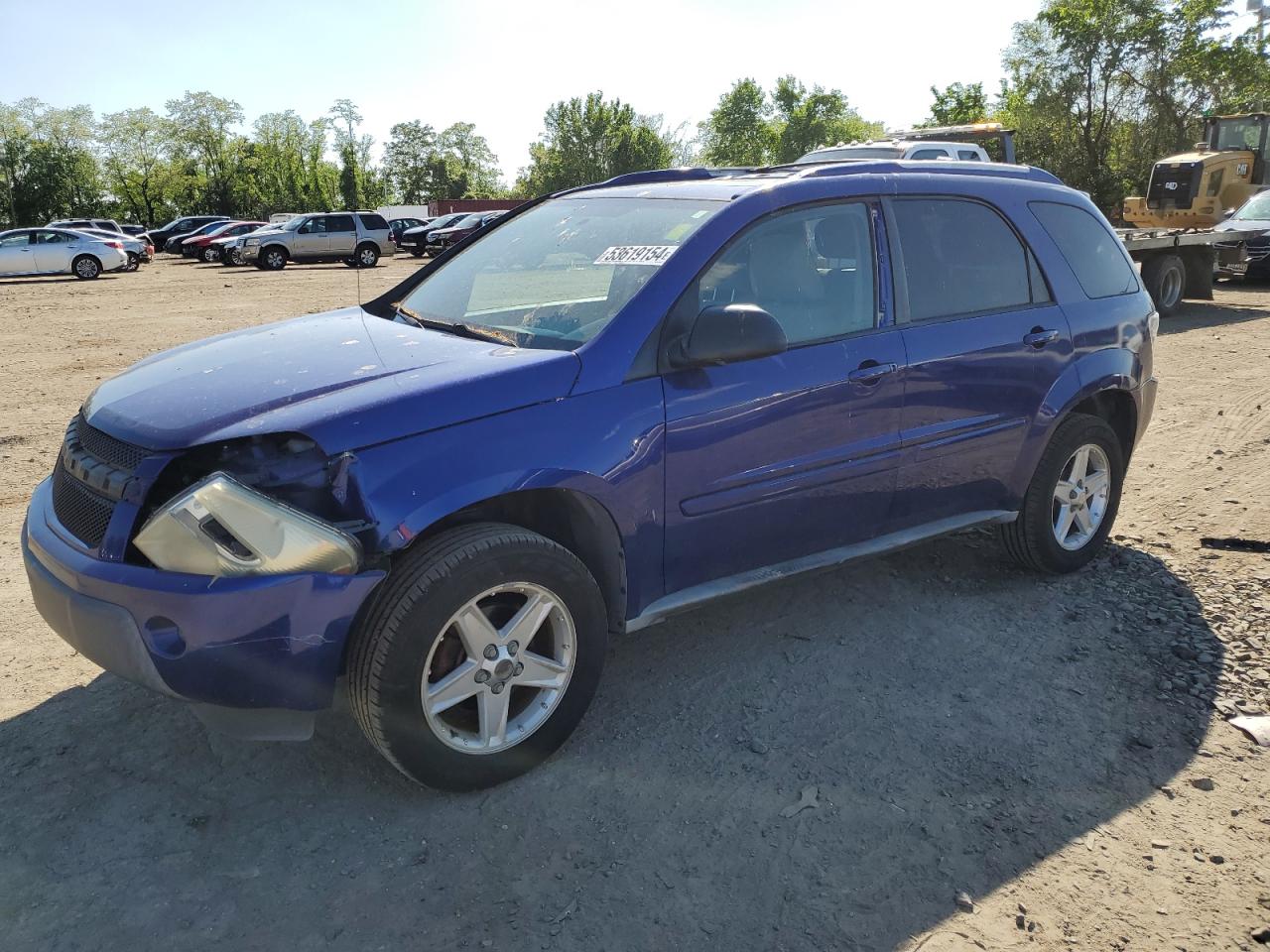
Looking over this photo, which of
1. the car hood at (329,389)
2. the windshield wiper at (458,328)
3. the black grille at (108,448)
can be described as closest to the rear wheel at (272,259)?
the windshield wiper at (458,328)

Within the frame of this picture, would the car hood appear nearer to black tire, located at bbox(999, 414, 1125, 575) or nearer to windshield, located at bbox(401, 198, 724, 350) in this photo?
windshield, located at bbox(401, 198, 724, 350)

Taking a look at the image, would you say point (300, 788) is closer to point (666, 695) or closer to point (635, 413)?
point (666, 695)

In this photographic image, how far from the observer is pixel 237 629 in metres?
2.66

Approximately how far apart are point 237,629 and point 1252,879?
285 centimetres

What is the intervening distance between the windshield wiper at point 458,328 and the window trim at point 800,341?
20.4 inches

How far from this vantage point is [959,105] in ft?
178

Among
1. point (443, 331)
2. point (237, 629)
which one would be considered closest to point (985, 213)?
point (443, 331)

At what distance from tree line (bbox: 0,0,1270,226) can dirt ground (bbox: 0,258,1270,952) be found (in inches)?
1607

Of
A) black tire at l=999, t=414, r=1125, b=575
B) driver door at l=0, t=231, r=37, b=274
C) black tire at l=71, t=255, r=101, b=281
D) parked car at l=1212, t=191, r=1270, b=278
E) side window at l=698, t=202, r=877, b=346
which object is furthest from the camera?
black tire at l=71, t=255, r=101, b=281

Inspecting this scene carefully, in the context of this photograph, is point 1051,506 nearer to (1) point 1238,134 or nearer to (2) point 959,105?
(1) point 1238,134

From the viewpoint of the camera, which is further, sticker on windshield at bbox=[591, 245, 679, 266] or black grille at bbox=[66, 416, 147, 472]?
sticker on windshield at bbox=[591, 245, 679, 266]

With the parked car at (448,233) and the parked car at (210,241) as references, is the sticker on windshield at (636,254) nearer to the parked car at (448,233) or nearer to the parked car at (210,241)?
the parked car at (448,233)

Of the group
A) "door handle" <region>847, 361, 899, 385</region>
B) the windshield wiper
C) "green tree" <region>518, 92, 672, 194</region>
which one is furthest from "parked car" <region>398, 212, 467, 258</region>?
"green tree" <region>518, 92, 672, 194</region>

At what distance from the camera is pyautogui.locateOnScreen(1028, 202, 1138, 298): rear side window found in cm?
465
